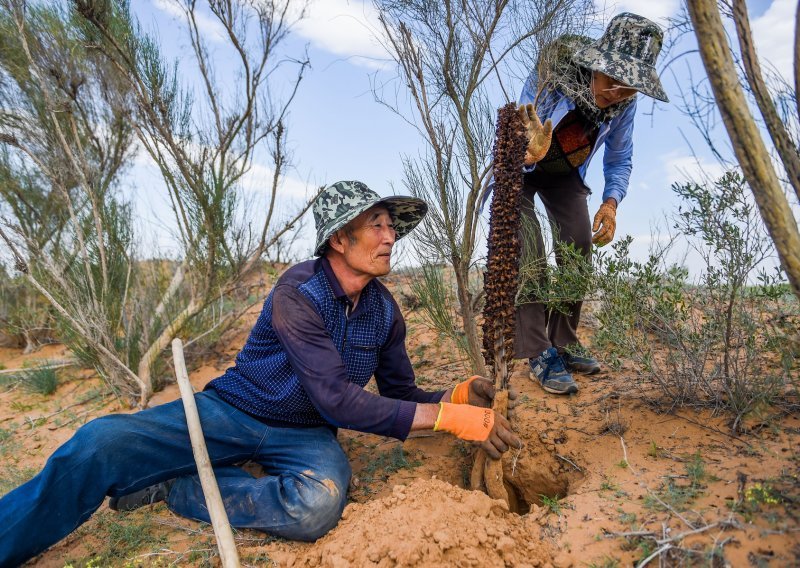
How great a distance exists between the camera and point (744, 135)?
1.84 metres

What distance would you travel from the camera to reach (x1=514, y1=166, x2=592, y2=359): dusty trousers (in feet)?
11.7

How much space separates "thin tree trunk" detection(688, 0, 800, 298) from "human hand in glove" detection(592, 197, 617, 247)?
1.82 metres

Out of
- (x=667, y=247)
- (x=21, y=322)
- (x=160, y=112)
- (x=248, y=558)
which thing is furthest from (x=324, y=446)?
(x=21, y=322)

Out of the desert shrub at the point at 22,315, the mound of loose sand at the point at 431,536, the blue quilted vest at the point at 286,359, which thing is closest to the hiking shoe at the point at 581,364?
the blue quilted vest at the point at 286,359

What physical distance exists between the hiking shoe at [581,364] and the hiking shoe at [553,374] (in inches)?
7.6

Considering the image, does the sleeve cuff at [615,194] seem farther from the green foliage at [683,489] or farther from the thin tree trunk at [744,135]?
the thin tree trunk at [744,135]

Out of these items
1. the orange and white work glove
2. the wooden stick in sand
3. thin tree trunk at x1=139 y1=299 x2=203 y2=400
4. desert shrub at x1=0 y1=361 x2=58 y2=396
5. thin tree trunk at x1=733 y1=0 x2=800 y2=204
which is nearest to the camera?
thin tree trunk at x1=733 y1=0 x2=800 y2=204

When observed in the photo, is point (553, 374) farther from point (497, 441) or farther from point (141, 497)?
point (141, 497)

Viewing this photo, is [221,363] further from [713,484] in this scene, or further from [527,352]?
[713,484]

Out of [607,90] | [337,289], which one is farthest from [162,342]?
[607,90]

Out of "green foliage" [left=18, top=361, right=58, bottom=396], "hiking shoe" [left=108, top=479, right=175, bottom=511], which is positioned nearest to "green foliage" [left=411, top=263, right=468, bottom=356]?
"hiking shoe" [left=108, top=479, right=175, bottom=511]

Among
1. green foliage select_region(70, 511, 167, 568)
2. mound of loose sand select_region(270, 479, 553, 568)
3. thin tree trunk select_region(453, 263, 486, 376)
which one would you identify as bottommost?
green foliage select_region(70, 511, 167, 568)

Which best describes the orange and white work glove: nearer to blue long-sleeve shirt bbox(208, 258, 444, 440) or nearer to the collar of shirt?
blue long-sleeve shirt bbox(208, 258, 444, 440)

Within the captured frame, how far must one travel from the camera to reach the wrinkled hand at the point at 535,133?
2.99 metres
